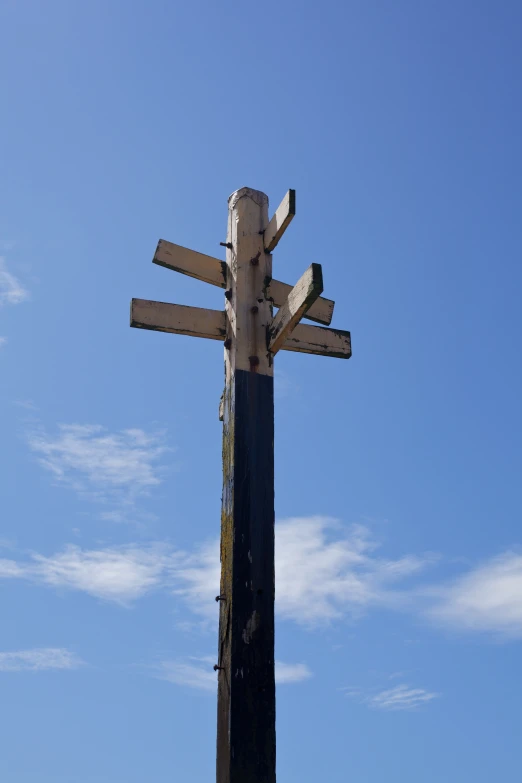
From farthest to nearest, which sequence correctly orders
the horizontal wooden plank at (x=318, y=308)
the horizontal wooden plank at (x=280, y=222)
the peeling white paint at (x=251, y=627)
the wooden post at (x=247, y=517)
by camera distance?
the horizontal wooden plank at (x=318, y=308), the horizontal wooden plank at (x=280, y=222), the peeling white paint at (x=251, y=627), the wooden post at (x=247, y=517)

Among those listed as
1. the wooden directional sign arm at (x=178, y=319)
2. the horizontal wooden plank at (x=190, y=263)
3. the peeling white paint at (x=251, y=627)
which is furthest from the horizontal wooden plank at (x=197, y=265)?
the peeling white paint at (x=251, y=627)

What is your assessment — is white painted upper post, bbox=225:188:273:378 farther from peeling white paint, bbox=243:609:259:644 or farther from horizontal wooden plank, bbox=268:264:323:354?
peeling white paint, bbox=243:609:259:644

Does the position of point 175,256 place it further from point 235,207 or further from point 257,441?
point 257,441

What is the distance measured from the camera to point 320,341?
14.6 ft

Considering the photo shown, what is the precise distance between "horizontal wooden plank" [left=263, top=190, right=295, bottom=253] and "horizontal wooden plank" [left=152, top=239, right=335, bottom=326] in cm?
20

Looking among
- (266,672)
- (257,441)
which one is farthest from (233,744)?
(257,441)

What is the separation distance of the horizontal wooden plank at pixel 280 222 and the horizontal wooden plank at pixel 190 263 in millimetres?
267

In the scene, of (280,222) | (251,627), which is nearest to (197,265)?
(280,222)

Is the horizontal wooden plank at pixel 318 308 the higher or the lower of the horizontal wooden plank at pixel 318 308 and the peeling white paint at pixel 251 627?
the higher

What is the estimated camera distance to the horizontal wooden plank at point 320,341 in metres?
4.39

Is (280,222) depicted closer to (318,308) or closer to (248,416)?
(318,308)

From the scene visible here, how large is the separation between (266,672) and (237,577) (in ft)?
1.28

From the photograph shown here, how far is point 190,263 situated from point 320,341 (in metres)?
0.76

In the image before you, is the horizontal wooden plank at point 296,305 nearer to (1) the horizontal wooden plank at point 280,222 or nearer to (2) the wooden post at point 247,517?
(2) the wooden post at point 247,517
